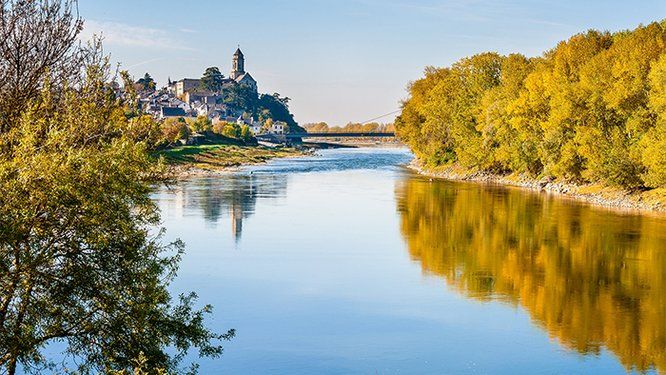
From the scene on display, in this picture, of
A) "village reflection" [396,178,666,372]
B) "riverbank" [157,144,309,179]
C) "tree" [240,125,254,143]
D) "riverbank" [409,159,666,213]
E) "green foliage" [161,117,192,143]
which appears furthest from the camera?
Result: "tree" [240,125,254,143]

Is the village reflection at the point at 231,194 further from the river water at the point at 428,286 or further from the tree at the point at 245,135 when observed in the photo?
the tree at the point at 245,135

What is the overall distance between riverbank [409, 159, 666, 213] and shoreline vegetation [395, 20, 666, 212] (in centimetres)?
12

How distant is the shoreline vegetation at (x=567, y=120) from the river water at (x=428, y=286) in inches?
195

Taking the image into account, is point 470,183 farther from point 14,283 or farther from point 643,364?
point 14,283

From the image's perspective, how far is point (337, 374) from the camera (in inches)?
775

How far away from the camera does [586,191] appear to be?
61.6m

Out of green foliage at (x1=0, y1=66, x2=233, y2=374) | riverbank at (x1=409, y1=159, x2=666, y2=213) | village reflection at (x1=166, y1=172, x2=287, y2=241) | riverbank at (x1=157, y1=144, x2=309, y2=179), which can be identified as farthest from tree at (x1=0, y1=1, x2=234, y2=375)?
riverbank at (x1=157, y1=144, x2=309, y2=179)

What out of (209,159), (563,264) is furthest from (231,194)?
(209,159)

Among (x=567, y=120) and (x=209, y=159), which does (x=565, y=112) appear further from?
(x=209, y=159)

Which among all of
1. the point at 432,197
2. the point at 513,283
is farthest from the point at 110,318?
the point at 432,197

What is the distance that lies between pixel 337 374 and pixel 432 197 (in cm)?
4525

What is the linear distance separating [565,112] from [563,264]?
30032mm

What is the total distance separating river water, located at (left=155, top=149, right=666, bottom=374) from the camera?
69.4ft

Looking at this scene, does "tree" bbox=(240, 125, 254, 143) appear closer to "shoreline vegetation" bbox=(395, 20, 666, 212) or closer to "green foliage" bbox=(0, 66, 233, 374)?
"shoreline vegetation" bbox=(395, 20, 666, 212)
